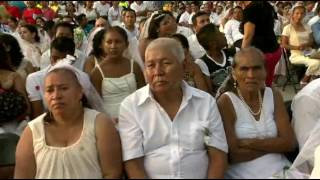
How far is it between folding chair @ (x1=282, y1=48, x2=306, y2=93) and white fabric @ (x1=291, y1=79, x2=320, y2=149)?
186 inches

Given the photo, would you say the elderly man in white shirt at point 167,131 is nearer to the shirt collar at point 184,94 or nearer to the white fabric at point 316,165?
the shirt collar at point 184,94

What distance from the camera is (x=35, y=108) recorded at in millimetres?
4133

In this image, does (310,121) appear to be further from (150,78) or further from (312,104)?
(150,78)

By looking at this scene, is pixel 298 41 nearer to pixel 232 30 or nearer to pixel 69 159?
pixel 232 30

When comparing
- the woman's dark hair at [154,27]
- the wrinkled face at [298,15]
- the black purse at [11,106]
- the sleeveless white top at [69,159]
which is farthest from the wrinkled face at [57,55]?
the wrinkled face at [298,15]

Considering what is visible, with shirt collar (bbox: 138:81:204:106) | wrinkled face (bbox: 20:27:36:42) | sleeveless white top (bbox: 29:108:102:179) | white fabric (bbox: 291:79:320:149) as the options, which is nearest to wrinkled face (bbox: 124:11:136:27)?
wrinkled face (bbox: 20:27:36:42)

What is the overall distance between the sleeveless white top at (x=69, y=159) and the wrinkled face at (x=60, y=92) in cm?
16

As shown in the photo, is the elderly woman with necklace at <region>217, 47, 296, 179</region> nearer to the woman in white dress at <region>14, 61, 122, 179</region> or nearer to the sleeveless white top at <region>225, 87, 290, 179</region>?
the sleeveless white top at <region>225, 87, 290, 179</region>

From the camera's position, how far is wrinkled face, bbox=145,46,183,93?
2.77 meters

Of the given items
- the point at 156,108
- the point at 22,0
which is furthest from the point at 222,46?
the point at 22,0

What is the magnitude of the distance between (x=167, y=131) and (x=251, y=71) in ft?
2.15

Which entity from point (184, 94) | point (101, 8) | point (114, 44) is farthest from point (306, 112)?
point (101, 8)

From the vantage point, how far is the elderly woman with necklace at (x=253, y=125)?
3.07 m

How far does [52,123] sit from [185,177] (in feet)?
2.49
